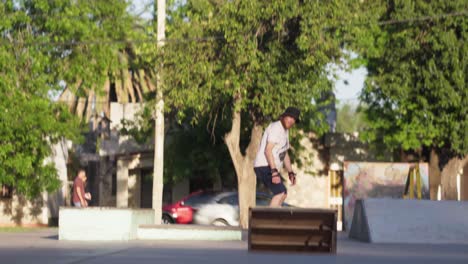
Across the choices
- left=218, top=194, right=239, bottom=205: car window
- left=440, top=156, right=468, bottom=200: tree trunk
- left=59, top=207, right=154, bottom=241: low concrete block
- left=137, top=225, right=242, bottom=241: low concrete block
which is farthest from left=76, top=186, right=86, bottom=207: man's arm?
left=59, top=207, right=154, bottom=241: low concrete block

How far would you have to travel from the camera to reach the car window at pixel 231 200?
39.8m

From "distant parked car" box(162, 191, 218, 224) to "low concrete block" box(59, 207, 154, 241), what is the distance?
19854 mm

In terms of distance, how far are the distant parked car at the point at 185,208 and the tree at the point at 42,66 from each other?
4140 mm

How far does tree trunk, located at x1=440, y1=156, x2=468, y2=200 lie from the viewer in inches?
1656

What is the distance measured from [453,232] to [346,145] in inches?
1192

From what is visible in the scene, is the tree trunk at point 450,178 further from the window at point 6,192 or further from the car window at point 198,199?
the window at point 6,192

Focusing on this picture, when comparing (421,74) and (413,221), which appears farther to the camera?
(421,74)

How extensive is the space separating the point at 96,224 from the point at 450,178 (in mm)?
→ 25930

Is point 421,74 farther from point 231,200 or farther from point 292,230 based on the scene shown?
point 292,230

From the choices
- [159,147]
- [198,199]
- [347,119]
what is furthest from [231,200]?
[347,119]

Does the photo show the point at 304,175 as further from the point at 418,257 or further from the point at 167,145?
the point at 418,257

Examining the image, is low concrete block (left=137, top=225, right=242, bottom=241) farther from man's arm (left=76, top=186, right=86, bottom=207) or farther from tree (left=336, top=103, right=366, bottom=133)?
tree (left=336, top=103, right=366, bottom=133)

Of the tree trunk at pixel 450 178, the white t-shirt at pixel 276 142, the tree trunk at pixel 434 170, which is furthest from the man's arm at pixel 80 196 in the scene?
the white t-shirt at pixel 276 142

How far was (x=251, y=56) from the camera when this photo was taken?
115 feet
